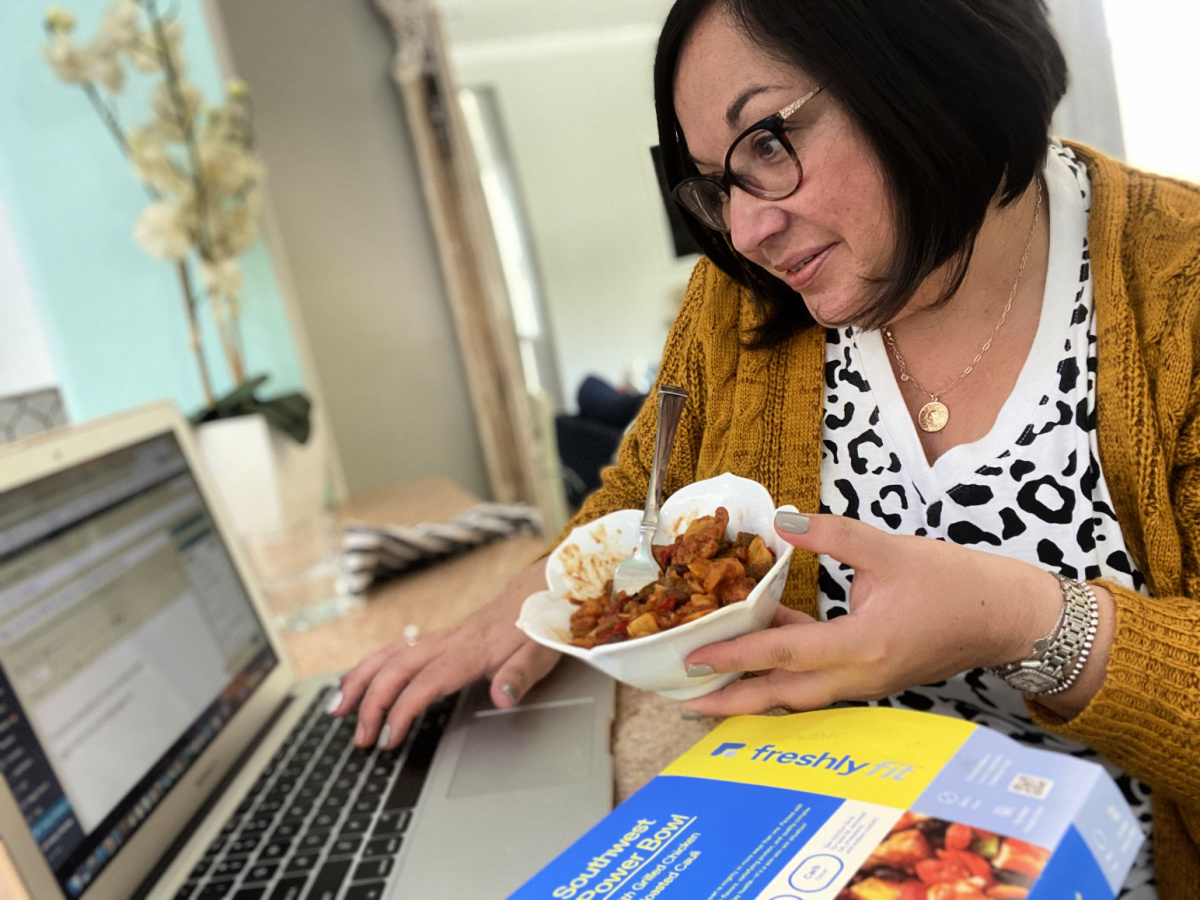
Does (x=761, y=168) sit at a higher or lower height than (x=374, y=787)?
higher

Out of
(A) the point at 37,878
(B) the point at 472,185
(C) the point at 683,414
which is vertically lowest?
(A) the point at 37,878

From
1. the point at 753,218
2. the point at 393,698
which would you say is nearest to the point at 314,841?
the point at 393,698

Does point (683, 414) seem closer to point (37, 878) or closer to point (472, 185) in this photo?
point (37, 878)

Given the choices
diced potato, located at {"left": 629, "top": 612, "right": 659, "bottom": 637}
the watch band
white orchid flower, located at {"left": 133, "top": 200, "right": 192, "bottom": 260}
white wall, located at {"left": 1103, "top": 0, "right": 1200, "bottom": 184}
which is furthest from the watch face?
white orchid flower, located at {"left": 133, "top": 200, "right": 192, "bottom": 260}

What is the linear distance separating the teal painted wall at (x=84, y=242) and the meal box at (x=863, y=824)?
1829mm

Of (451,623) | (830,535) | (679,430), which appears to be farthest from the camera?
(451,623)

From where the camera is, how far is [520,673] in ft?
2.63

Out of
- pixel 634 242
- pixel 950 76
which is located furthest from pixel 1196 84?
pixel 634 242

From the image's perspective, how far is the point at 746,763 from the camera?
510 millimetres

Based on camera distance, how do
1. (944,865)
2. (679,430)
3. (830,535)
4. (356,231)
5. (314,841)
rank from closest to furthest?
(944,865), (830,535), (314,841), (679,430), (356,231)

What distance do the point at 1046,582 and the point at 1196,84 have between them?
4.29 feet

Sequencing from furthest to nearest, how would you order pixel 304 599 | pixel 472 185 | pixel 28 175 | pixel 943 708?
1. pixel 472 185
2. pixel 28 175
3. pixel 304 599
4. pixel 943 708

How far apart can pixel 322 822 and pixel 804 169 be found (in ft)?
1.99

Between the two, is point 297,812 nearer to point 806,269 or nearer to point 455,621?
point 455,621
